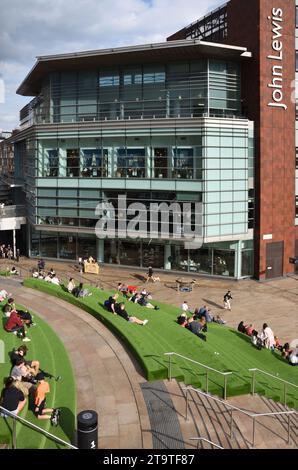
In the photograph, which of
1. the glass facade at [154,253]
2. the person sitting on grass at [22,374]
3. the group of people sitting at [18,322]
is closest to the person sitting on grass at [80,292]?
the group of people sitting at [18,322]

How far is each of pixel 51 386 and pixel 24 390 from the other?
1.39 meters

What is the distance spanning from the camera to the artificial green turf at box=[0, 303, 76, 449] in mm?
11539

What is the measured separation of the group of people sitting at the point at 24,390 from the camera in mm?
12203

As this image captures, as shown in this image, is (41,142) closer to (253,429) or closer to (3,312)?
(3,312)

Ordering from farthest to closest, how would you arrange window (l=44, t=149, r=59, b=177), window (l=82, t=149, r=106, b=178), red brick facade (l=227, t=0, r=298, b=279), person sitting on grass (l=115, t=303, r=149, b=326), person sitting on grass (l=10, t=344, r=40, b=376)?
window (l=44, t=149, r=59, b=177) < window (l=82, t=149, r=106, b=178) < red brick facade (l=227, t=0, r=298, b=279) < person sitting on grass (l=115, t=303, r=149, b=326) < person sitting on grass (l=10, t=344, r=40, b=376)

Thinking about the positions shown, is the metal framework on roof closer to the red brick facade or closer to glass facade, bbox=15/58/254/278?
the red brick facade

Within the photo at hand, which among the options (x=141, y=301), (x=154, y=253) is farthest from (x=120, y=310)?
(x=154, y=253)

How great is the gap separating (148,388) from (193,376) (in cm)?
173

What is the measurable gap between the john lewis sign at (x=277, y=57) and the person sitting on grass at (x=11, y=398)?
34.0 meters

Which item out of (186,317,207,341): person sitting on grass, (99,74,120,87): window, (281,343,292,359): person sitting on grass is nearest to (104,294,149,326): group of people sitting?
(186,317,207,341): person sitting on grass

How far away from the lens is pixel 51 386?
48.3 feet

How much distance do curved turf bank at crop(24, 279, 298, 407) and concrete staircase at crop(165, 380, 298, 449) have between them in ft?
2.91

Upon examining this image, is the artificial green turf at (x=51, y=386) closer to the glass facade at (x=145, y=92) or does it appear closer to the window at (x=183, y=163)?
the window at (x=183, y=163)

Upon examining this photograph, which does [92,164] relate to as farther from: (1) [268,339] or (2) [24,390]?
(2) [24,390]
